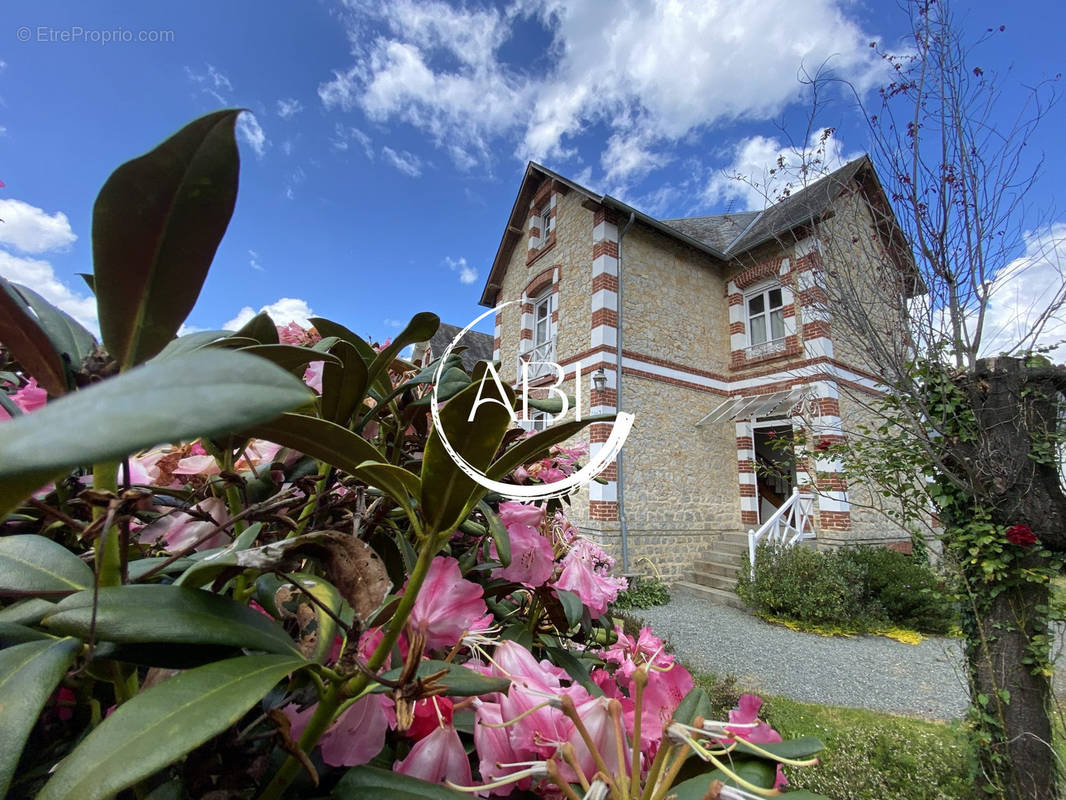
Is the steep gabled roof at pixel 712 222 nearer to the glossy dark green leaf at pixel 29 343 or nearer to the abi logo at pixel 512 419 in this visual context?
the abi logo at pixel 512 419

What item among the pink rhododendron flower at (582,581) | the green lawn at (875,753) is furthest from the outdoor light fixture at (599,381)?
the pink rhododendron flower at (582,581)

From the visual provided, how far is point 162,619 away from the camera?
30cm

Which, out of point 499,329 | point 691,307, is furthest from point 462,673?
point 499,329

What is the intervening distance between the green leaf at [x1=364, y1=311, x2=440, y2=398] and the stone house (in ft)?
21.1

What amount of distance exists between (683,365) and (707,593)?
3691 millimetres

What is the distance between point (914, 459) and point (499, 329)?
8565mm

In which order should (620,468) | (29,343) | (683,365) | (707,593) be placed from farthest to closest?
(683,365)
(620,468)
(707,593)
(29,343)

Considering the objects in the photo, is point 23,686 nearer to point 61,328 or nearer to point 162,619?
point 162,619

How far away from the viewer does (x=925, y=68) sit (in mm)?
3371

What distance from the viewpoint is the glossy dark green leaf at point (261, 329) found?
21.1 inches

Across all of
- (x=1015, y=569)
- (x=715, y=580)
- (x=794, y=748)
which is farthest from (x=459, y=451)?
(x=715, y=580)

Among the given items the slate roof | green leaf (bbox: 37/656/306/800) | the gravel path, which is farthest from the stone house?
green leaf (bbox: 37/656/306/800)

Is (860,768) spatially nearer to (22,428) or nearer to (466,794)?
(466,794)

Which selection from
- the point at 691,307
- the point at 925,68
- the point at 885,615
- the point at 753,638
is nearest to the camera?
the point at 925,68
